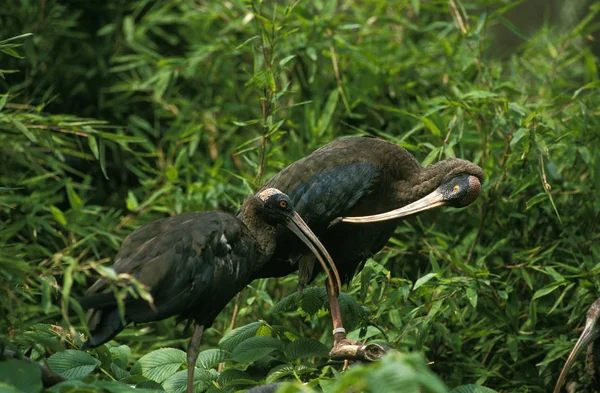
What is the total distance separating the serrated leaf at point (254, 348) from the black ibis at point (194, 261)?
0.64 ft

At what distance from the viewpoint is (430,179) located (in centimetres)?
538

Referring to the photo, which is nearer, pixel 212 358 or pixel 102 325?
pixel 102 325

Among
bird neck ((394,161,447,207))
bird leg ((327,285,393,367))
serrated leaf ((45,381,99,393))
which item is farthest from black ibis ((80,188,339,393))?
serrated leaf ((45,381,99,393))

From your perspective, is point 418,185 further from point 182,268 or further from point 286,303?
point 182,268

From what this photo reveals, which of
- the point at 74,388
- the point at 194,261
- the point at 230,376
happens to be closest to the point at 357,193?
the point at 194,261

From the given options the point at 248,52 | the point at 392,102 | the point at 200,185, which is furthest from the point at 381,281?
the point at 248,52

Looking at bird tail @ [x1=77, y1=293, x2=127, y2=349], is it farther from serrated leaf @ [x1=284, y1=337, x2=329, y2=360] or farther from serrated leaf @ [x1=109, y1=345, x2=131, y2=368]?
serrated leaf @ [x1=284, y1=337, x2=329, y2=360]

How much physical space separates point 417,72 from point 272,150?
1.91 metres

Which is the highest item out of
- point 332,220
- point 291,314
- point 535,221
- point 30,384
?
point 30,384

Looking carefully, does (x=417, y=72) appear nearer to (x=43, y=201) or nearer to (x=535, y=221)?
(x=535, y=221)

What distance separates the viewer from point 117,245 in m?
6.57

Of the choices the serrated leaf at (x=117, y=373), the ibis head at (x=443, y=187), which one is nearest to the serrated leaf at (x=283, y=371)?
the serrated leaf at (x=117, y=373)

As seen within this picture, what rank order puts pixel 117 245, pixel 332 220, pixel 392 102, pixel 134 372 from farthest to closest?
pixel 392 102, pixel 117 245, pixel 332 220, pixel 134 372

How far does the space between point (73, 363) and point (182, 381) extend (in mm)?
567
